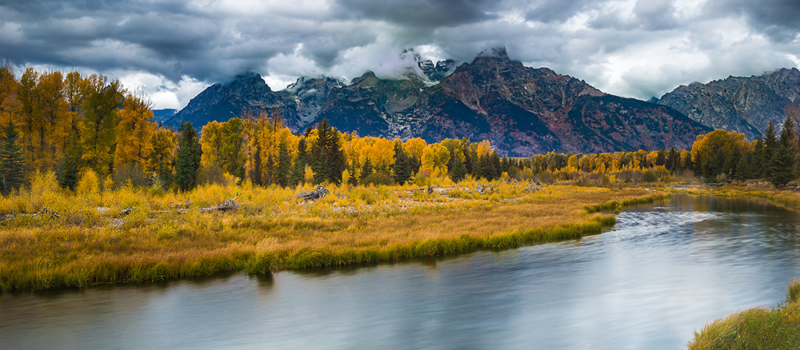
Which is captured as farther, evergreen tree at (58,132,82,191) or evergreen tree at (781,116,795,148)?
evergreen tree at (781,116,795,148)

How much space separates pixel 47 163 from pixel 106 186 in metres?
5.33

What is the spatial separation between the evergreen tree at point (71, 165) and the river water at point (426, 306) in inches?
1055

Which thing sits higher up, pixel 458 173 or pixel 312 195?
pixel 458 173

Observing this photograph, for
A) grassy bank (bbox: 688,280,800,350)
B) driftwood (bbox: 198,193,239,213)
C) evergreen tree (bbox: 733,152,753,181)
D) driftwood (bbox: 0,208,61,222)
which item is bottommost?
grassy bank (bbox: 688,280,800,350)

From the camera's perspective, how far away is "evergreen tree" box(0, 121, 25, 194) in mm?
29547

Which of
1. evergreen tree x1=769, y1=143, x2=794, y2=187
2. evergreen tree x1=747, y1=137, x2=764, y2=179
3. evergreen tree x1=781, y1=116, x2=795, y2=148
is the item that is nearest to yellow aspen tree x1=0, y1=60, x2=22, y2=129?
evergreen tree x1=769, y1=143, x2=794, y2=187

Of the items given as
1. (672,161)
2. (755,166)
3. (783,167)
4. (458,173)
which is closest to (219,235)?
(458,173)

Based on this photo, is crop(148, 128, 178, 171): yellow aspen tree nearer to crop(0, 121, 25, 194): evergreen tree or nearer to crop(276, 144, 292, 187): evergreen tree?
crop(0, 121, 25, 194): evergreen tree

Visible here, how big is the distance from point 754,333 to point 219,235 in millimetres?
20122

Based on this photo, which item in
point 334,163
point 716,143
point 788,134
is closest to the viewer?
point 334,163

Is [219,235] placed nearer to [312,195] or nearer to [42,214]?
[42,214]

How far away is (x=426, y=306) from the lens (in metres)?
12.7

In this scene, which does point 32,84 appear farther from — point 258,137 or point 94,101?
point 258,137

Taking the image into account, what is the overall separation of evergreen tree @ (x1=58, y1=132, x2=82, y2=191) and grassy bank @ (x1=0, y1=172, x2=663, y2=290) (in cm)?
601
